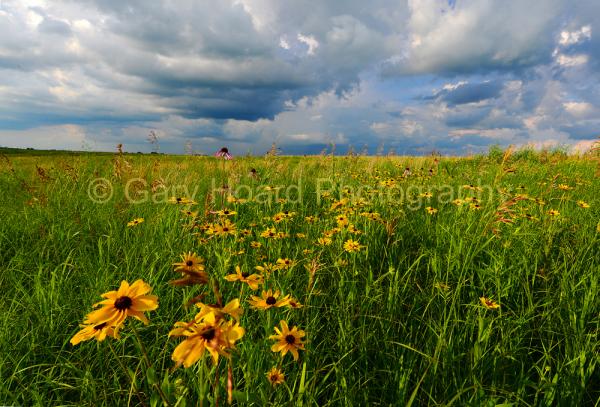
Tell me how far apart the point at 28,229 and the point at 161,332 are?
2.17m

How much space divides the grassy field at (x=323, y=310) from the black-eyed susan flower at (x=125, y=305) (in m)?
0.13

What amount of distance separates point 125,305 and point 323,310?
50.0 inches

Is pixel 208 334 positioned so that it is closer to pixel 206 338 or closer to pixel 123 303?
pixel 206 338

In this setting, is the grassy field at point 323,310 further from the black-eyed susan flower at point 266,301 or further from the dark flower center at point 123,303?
the dark flower center at point 123,303

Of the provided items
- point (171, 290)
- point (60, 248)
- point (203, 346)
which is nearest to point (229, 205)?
point (60, 248)

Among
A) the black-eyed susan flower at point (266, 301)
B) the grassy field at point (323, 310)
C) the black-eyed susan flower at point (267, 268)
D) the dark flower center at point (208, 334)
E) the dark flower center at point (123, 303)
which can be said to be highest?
the dark flower center at point (123, 303)

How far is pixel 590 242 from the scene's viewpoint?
2525 millimetres

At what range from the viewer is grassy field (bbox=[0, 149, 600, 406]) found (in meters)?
1.34

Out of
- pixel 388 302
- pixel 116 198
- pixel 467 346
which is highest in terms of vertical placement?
pixel 116 198

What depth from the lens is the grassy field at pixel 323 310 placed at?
4.40 ft

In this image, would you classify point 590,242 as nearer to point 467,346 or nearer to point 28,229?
point 467,346

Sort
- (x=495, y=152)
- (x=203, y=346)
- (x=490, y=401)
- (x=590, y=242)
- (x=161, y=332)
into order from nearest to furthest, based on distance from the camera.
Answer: (x=203, y=346) < (x=490, y=401) < (x=161, y=332) < (x=590, y=242) < (x=495, y=152)

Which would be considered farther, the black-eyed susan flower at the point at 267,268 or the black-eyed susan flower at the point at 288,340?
the black-eyed susan flower at the point at 267,268

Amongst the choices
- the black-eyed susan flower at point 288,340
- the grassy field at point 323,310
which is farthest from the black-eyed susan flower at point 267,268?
the black-eyed susan flower at point 288,340
